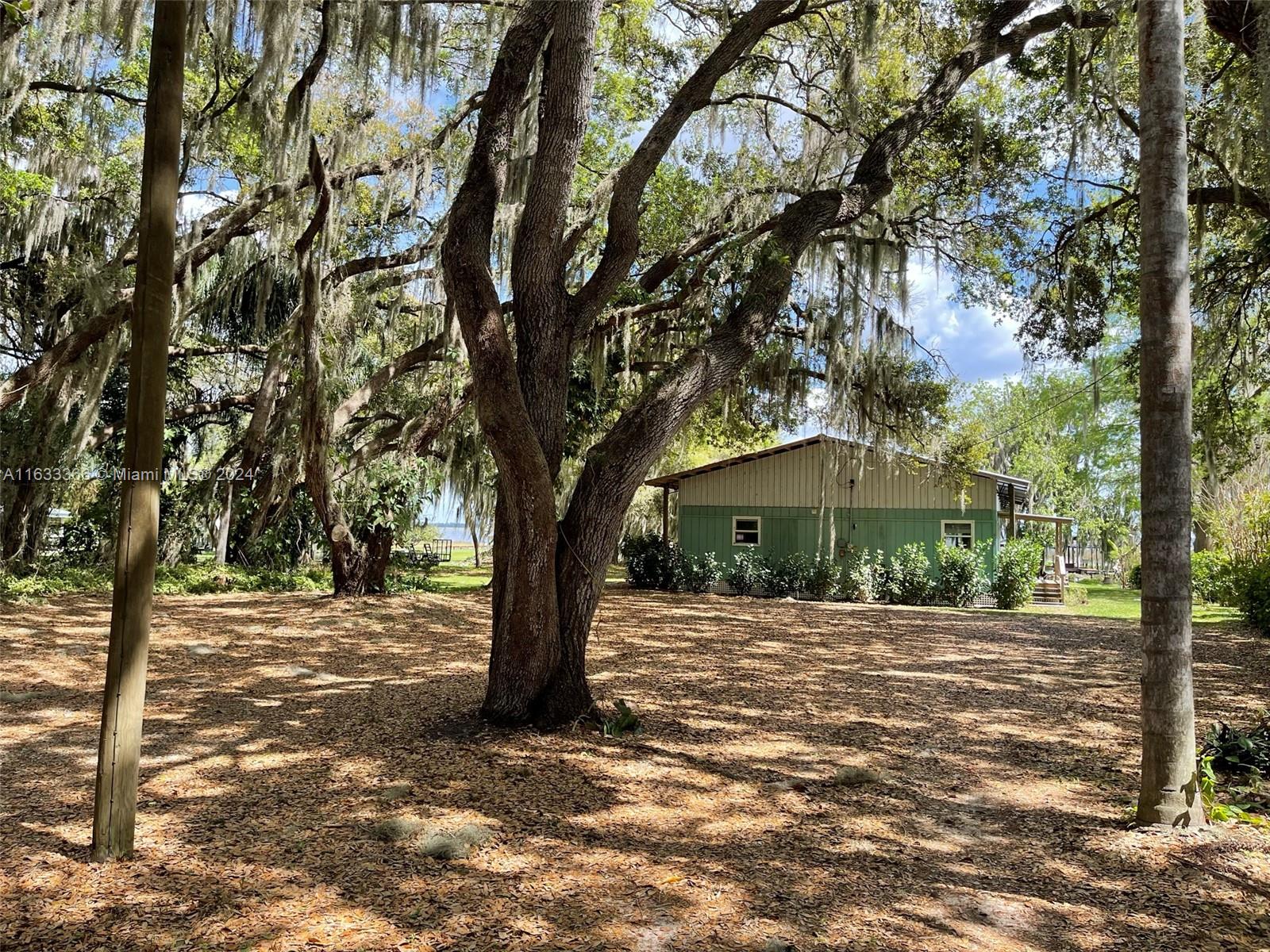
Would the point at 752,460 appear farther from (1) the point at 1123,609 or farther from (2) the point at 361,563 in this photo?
(2) the point at 361,563

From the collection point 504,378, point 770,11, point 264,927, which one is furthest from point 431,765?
point 770,11

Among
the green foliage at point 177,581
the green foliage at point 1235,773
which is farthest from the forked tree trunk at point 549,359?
the green foliage at point 177,581

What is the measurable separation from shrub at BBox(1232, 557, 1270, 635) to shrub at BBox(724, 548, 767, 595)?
332 inches

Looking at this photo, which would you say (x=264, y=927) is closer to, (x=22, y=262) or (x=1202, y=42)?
(x=1202, y=42)

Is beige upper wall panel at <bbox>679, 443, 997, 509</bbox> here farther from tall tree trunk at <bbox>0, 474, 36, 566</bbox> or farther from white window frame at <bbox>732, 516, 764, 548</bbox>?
tall tree trunk at <bbox>0, 474, 36, 566</bbox>

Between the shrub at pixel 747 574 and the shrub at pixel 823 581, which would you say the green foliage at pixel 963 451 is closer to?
the shrub at pixel 823 581

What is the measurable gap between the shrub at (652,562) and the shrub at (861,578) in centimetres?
373

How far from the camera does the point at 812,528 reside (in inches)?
717

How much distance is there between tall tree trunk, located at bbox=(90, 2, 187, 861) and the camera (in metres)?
2.96

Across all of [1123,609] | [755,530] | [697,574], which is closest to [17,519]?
[697,574]

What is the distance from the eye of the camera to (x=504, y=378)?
4840 mm

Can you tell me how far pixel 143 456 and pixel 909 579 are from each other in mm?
15808

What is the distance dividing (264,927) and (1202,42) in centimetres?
824

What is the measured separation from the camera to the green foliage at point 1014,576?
1633 cm
